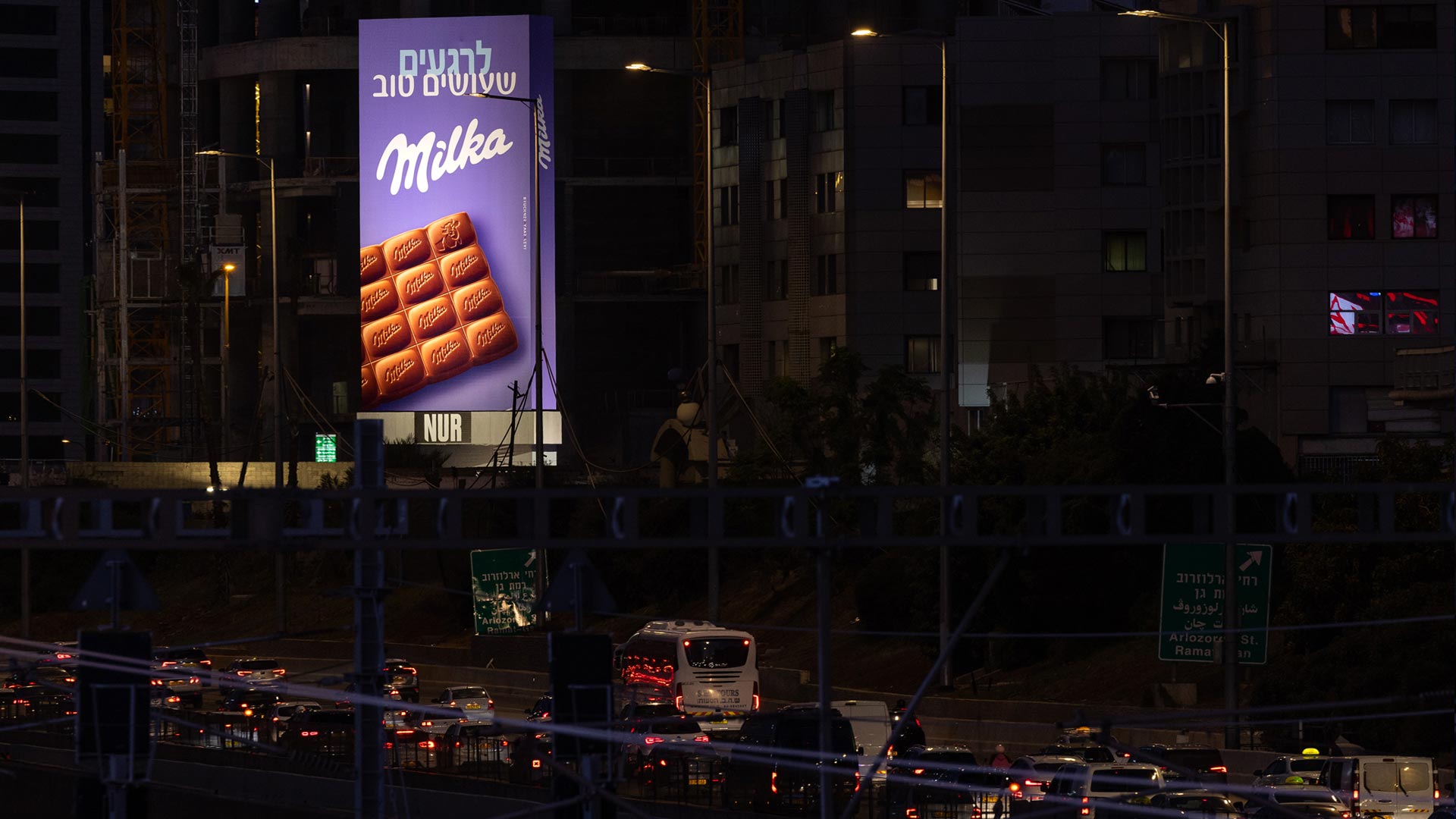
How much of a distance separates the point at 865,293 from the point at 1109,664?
37111 mm

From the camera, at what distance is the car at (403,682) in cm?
6319

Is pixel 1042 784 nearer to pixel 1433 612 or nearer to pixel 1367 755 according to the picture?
pixel 1367 755

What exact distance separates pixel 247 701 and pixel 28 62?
97105mm

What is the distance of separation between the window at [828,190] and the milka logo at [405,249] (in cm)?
1672

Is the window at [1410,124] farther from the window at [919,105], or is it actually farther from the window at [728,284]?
→ the window at [728,284]

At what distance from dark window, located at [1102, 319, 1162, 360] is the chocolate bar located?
2434 centimetres

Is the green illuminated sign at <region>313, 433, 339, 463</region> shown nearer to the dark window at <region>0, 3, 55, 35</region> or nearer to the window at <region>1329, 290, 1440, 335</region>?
the window at <region>1329, 290, 1440, 335</region>

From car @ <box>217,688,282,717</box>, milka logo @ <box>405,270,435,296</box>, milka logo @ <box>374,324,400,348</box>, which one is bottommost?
car @ <box>217,688,282,717</box>

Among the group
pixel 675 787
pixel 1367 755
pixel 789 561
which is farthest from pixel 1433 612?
pixel 789 561

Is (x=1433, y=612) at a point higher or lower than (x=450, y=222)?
lower

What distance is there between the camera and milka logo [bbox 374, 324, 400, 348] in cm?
10444

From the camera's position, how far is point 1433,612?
163 feet

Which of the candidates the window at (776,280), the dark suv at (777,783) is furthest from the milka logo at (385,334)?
the dark suv at (777,783)

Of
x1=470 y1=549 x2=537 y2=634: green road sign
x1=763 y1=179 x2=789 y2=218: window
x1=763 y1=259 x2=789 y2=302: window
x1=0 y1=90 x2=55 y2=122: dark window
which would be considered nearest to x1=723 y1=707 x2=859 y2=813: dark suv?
x1=470 y1=549 x2=537 y2=634: green road sign
